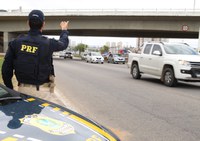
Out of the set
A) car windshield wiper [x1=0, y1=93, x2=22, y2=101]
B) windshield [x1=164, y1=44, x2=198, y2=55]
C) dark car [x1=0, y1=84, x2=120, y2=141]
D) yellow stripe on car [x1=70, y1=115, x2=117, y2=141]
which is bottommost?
yellow stripe on car [x1=70, y1=115, x2=117, y2=141]

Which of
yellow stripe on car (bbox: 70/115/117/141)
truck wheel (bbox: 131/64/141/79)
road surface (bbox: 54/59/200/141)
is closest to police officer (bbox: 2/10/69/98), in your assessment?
yellow stripe on car (bbox: 70/115/117/141)

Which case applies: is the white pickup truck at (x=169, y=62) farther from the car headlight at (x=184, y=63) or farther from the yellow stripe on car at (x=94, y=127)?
the yellow stripe on car at (x=94, y=127)

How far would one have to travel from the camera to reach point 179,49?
1376 cm

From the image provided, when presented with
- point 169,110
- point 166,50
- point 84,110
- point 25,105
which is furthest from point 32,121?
point 166,50

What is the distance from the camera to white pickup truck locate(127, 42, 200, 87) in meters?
12.4

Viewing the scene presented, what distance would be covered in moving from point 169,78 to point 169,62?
0.63 meters

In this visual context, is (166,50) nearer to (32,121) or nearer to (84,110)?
(84,110)

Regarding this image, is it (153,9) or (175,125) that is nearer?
(175,125)

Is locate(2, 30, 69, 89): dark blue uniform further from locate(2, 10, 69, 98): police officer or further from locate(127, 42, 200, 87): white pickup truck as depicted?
locate(127, 42, 200, 87): white pickup truck

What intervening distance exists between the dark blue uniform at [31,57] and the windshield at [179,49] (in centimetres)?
1022

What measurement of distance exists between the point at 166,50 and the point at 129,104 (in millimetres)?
5623

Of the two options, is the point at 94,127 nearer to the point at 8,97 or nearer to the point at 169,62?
the point at 8,97

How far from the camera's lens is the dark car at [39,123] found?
2.40 metres

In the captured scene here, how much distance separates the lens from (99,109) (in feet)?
26.0
